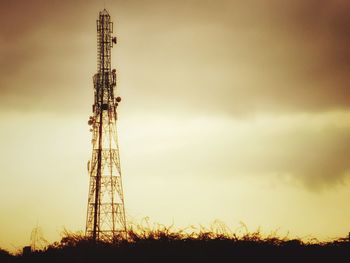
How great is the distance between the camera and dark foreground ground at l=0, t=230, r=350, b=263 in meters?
12.5

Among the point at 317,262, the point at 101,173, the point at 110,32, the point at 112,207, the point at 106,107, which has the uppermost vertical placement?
the point at 110,32

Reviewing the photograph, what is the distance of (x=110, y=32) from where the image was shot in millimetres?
44562

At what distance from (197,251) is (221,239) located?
106cm

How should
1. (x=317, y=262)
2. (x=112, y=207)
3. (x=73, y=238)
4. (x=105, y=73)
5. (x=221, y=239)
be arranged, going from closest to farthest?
(x=317, y=262) < (x=221, y=239) < (x=73, y=238) < (x=112, y=207) < (x=105, y=73)

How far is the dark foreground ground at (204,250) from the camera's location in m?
12.5

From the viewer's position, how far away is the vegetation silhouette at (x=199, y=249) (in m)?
12.5

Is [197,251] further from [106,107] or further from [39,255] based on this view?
[106,107]

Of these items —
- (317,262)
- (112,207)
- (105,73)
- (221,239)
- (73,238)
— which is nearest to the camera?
(317,262)

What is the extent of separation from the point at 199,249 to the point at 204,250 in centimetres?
13

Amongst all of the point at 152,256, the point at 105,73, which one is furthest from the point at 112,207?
the point at 152,256

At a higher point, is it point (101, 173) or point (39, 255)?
point (101, 173)

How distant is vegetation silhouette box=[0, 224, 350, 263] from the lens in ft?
41.0

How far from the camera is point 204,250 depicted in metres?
12.6

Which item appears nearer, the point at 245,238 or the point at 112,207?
the point at 245,238
